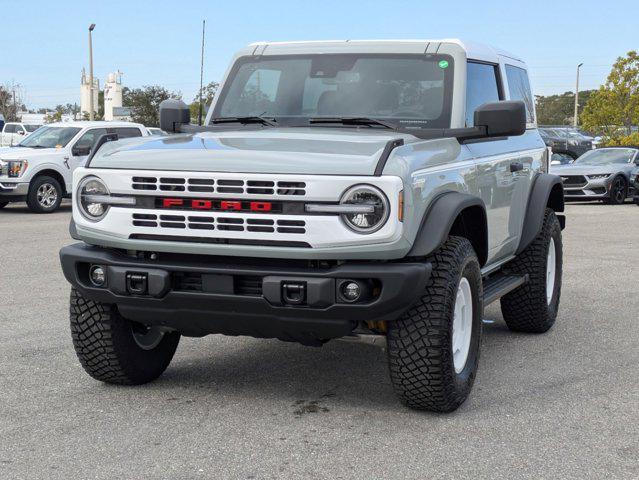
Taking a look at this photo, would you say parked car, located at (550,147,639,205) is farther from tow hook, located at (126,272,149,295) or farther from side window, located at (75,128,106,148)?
tow hook, located at (126,272,149,295)

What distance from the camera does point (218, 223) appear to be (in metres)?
4.64

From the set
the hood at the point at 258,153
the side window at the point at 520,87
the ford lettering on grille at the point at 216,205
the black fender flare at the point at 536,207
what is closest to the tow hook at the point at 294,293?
the ford lettering on grille at the point at 216,205

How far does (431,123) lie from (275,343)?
77.2 inches

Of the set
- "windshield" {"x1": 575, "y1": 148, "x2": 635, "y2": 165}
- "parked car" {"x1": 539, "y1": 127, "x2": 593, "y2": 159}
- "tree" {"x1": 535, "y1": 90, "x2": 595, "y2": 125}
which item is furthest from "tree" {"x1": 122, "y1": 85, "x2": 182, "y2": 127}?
"tree" {"x1": 535, "y1": 90, "x2": 595, "y2": 125}

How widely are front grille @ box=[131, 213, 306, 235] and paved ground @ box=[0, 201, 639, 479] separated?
0.97 m

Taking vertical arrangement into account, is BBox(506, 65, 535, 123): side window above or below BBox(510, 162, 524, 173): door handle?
above

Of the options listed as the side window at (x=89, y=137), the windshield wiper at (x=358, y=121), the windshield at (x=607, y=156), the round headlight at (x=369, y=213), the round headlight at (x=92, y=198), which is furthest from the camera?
the windshield at (x=607, y=156)

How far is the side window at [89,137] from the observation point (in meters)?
18.6

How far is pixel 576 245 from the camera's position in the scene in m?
13.4

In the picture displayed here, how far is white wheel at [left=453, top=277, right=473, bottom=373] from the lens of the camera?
205 inches

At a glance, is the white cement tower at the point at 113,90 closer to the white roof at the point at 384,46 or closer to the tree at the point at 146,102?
the tree at the point at 146,102

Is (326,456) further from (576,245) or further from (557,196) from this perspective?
(576,245)

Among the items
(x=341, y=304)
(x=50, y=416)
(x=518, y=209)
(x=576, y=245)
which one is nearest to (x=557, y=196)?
(x=518, y=209)

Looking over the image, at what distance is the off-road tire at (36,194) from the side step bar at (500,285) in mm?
12940
